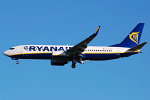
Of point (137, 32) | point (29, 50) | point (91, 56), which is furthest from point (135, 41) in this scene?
point (29, 50)

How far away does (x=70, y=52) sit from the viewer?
71.3 m

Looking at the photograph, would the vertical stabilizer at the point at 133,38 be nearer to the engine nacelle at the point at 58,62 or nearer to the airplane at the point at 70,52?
the airplane at the point at 70,52

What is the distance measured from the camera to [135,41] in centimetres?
7919

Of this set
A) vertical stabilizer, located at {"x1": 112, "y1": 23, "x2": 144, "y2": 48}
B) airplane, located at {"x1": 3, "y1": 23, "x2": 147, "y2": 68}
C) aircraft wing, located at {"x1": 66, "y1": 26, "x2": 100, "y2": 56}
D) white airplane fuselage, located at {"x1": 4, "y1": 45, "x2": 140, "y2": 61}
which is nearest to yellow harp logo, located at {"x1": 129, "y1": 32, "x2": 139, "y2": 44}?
vertical stabilizer, located at {"x1": 112, "y1": 23, "x2": 144, "y2": 48}

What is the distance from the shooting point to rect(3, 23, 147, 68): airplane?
71312 mm

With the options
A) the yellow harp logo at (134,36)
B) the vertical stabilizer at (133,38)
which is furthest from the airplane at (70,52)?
the yellow harp logo at (134,36)

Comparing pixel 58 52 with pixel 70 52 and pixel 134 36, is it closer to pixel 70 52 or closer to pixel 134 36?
pixel 70 52

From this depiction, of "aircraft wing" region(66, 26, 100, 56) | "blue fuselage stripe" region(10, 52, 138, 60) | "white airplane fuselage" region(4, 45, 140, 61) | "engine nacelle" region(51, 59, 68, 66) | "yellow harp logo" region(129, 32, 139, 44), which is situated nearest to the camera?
"aircraft wing" region(66, 26, 100, 56)

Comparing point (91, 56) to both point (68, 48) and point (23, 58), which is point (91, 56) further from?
point (23, 58)

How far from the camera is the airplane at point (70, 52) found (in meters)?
71.3

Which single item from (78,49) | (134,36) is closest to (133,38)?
(134,36)

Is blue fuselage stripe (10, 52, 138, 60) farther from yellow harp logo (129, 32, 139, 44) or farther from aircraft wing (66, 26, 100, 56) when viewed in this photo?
yellow harp logo (129, 32, 139, 44)

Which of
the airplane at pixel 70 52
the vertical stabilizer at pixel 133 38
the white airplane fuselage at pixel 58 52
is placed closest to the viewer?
the airplane at pixel 70 52

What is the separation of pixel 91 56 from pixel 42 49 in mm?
10160
